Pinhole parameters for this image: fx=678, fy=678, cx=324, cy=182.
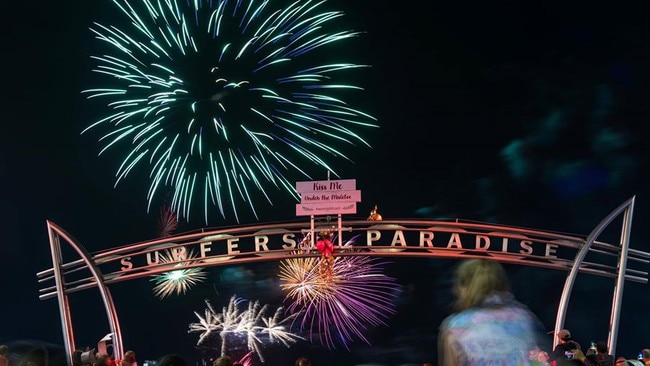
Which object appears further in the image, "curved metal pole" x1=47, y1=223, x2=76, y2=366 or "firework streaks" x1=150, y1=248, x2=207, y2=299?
"firework streaks" x1=150, y1=248, x2=207, y2=299

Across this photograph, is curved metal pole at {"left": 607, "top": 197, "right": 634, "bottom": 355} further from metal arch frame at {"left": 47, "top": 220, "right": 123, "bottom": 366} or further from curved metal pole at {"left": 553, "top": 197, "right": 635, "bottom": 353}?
metal arch frame at {"left": 47, "top": 220, "right": 123, "bottom": 366}

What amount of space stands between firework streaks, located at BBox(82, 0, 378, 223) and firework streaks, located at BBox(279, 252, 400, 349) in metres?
3.00

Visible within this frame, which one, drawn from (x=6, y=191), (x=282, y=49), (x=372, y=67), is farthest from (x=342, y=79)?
(x=6, y=191)

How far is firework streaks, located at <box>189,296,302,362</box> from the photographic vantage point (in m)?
22.5

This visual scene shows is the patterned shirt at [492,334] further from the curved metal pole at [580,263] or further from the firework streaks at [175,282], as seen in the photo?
the firework streaks at [175,282]

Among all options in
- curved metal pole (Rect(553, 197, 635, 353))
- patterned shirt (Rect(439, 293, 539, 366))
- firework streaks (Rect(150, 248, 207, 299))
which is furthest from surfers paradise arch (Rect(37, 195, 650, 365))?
firework streaks (Rect(150, 248, 207, 299))

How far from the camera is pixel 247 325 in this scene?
22.9m

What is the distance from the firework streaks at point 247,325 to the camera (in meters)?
22.5

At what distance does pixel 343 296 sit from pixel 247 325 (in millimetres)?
3735

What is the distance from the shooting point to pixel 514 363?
48.4 feet

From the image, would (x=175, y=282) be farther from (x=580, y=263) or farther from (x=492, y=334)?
(x=580, y=263)

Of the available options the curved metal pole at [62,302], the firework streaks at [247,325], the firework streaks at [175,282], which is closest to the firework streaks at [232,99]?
the firework streaks at [175,282]

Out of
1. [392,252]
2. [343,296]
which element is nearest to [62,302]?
[343,296]

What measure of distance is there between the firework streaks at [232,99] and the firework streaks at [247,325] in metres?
3.24
